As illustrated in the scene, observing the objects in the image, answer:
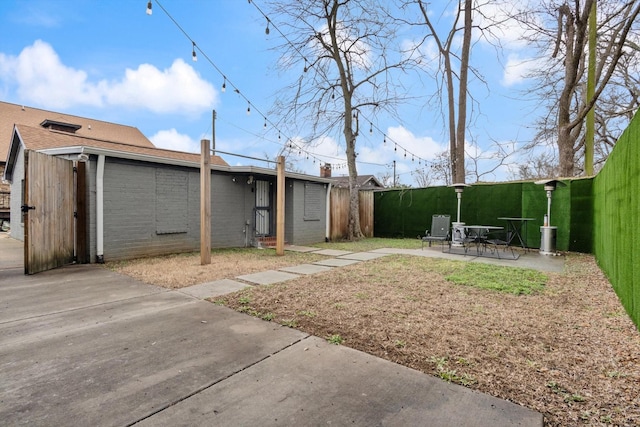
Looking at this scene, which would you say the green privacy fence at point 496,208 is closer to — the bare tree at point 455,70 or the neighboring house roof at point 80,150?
the bare tree at point 455,70

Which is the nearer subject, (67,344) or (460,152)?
(67,344)

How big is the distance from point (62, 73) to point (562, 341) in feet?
59.6

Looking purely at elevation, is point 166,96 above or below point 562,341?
above

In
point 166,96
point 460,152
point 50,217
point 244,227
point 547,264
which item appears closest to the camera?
point 50,217

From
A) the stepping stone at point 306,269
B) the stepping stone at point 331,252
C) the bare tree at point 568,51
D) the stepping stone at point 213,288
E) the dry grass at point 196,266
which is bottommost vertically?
the stepping stone at point 331,252

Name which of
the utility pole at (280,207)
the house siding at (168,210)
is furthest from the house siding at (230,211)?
the utility pole at (280,207)

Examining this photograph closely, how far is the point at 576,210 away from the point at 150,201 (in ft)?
34.9

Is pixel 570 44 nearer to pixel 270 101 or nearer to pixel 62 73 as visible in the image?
pixel 270 101

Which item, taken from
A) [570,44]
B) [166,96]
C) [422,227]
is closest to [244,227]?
[422,227]

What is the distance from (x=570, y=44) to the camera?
9.94 metres

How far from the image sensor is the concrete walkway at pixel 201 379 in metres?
1.78

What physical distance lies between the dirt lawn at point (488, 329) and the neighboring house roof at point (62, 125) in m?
14.9

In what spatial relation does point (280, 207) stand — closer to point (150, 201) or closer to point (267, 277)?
point (267, 277)

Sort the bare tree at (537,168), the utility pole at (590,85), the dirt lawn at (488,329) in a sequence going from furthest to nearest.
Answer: the bare tree at (537,168)
the utility pole at (590,85)
the dirt lawn at (488,329)
